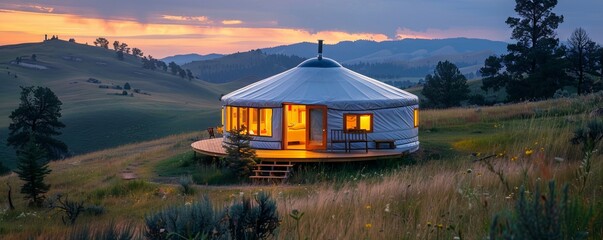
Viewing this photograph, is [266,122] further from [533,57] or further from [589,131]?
[533,57]

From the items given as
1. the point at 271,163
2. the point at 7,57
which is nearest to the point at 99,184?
the point at 271,163

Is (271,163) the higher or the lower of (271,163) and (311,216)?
the lower

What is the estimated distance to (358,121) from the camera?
1739cm

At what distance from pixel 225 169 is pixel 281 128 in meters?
2.41

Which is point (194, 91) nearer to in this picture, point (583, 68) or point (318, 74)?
point (583, 68)

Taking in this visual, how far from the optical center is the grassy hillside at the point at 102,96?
5172cm

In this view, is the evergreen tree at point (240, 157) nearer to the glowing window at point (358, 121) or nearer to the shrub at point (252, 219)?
the glowing window at point (358, 121)

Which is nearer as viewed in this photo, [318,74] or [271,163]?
[271,163]

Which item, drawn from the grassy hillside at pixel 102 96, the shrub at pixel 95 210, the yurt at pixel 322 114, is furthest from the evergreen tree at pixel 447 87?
the shrub at pixel 95 210

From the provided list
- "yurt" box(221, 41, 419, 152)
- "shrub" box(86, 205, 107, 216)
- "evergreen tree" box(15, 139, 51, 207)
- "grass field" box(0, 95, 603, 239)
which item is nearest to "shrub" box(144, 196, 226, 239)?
"grass field" box(0, 95, 603, 239)

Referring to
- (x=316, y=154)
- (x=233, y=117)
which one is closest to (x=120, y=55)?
(x=233, y=117)

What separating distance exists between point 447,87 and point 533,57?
488 centimetres

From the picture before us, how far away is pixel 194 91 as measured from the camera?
102m

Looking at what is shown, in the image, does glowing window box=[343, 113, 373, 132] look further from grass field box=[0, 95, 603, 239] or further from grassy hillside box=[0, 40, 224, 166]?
grassy hillside box=[0, 40, 224, 166]
